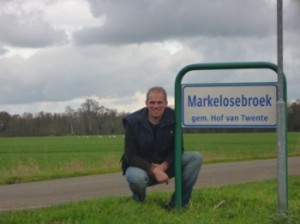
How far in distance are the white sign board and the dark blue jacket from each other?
0.84 ft

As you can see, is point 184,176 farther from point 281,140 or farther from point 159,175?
point 281,140

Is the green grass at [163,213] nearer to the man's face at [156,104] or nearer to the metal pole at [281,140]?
the metal pole at [281,140]

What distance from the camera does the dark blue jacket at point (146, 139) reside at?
23.4ft

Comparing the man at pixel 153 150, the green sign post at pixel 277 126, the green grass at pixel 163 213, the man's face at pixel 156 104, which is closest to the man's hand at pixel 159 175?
the man at pixel 153 150

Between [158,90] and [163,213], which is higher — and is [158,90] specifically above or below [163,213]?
above

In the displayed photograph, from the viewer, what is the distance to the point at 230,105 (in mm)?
7211

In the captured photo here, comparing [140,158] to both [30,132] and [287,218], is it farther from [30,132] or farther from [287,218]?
[30,132]

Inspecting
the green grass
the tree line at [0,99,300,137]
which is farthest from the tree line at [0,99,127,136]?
the green grass

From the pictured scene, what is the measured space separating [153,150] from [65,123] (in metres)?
136

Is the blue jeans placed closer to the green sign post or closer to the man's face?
the green sign post

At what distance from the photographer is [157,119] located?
283 inches

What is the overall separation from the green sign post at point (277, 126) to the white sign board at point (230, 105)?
104 millimetres

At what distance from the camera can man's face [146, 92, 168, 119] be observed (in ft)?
23.2

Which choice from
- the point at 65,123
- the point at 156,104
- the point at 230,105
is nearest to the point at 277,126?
the point at 230,105
